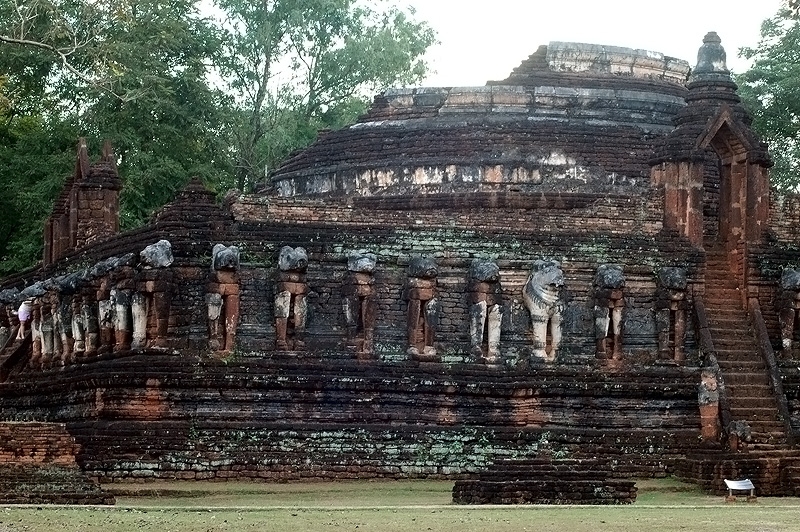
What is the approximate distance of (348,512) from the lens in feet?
58.4

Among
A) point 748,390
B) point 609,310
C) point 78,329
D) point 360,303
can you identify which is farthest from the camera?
point 78,329

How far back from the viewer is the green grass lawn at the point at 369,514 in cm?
1616

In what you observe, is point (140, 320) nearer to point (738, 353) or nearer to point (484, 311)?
point (484, 311)

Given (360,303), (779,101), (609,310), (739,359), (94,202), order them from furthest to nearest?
1. (779,101)
2. (94,202)
3. (739,359)
4. (609,310)
5. (360,303)

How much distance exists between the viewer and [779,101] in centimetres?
4109

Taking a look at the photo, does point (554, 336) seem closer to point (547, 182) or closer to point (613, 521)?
point (547, 182)

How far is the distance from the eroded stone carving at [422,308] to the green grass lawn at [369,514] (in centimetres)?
372

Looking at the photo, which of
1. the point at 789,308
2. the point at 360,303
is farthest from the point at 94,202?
the point at 789,308

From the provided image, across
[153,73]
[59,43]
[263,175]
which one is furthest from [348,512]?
[263,175]

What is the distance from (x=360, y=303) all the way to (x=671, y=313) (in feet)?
15.7

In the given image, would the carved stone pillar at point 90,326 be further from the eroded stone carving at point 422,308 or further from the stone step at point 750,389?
the stone step at point 750,389

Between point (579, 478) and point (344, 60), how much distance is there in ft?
95.1

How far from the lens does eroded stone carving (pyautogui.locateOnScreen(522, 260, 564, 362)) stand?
84.1 feet

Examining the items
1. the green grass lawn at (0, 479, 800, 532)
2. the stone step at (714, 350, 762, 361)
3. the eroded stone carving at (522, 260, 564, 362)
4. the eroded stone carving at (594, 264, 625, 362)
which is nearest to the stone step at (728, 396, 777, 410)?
the stone step at (714, 350, 762, 361)
